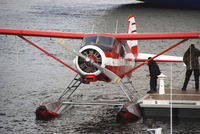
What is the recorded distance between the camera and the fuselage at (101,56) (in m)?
13.1

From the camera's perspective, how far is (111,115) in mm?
14500

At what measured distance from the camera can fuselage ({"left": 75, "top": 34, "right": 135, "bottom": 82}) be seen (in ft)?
43.0

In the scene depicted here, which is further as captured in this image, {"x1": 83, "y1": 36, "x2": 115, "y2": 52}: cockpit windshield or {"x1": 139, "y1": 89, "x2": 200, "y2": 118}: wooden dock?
{"x1": 83, "y1": 36, "x2": 115, "y2": 52}: cockpit windshield

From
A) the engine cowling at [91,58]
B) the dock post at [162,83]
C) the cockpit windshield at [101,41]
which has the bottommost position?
the dock post at [162,83]

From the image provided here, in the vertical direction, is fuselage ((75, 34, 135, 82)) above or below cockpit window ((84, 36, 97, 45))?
below

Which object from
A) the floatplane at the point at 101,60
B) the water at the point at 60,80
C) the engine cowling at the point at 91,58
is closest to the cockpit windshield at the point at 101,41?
Answer: the floatplane at the point at 101,60

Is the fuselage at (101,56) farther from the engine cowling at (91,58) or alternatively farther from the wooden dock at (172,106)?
the wooden dock at (172,106)

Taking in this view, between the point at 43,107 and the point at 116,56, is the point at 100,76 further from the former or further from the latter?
the point at 43,107

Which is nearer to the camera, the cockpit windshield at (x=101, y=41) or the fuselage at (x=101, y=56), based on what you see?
the fuselage at (x=101, y=56)

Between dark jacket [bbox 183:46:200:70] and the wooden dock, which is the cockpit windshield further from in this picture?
dark jacket [bbox 183:46:200:70]

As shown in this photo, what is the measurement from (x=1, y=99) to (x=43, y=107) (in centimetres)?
360

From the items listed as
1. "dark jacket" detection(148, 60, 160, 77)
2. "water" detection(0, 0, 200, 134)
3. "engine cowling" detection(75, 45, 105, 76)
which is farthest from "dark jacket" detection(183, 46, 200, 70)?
"engine cowling" detection(75, 45, 105, 76)

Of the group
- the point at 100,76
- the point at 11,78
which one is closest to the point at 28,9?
the point at 11,78

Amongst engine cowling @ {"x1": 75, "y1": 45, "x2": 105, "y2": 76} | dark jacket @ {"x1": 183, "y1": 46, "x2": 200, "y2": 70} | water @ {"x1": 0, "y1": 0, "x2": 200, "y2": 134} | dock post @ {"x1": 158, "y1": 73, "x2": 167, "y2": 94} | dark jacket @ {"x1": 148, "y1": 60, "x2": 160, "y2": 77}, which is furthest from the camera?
dark jacket @ {"x1": 148, "y1": 60, "x2": 160, "y2": 77}
